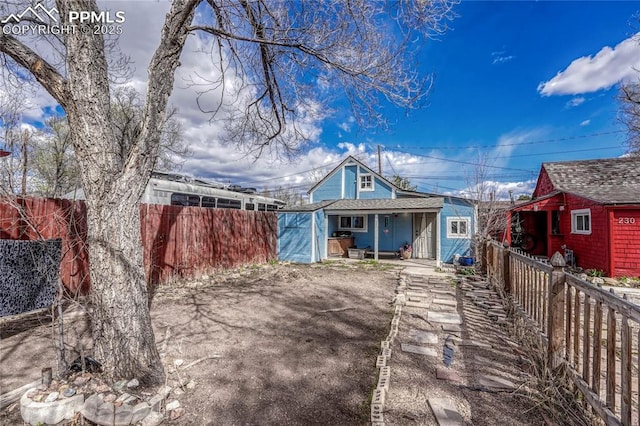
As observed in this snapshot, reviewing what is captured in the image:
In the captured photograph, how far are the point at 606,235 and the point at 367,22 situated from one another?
1062 centimetres

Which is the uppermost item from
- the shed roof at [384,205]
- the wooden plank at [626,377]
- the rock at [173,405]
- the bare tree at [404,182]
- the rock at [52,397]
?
the bare tree at [404,182]

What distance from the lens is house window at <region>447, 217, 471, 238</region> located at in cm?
1278

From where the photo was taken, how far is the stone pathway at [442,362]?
2.66 metres

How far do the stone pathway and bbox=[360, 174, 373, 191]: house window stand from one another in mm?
9060

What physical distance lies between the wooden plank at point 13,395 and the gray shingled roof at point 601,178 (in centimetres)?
1365

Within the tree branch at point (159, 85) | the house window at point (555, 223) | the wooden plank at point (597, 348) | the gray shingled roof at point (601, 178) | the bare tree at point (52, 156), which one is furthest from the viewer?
the bare tree at point (52, 156)

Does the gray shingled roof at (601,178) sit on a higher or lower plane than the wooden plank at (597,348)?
higher

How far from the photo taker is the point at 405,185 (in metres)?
29.4

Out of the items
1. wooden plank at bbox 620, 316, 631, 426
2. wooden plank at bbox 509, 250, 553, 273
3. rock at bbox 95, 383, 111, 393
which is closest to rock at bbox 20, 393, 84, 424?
rock at bbox 95, 383, 111, 393

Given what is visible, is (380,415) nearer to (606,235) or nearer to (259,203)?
(606,235)

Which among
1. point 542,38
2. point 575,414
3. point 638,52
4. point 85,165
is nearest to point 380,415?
point 575,414

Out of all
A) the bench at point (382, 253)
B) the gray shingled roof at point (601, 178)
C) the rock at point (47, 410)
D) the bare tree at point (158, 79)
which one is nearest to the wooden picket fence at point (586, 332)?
the bare tree at point (158, 79)

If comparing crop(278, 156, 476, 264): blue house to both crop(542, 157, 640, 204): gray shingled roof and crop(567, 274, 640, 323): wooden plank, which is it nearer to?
crop(542, 157, 640, 204): gray shingled roof

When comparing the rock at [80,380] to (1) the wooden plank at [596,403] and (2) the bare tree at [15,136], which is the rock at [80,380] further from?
(2) the bare tree at [15,136]
